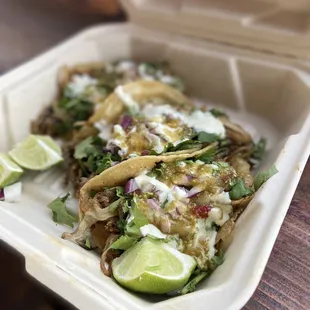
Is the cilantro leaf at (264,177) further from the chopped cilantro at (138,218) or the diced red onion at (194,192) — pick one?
the chopped cilantro at (138,218)

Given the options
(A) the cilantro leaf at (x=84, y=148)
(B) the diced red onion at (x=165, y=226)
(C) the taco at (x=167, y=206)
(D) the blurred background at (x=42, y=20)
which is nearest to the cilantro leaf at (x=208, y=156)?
(C) the taco at (x=167, y=206)

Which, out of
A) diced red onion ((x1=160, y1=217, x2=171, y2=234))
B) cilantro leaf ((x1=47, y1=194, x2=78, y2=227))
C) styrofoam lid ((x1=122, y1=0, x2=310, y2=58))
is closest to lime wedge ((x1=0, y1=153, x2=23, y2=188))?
cilantro leaf ((x1=47, y1=194, x2=78, y2=227))

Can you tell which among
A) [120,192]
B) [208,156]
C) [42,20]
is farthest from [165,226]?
[42,20]

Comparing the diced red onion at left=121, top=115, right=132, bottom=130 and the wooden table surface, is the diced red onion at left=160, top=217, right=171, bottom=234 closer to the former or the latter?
the wooden table surface

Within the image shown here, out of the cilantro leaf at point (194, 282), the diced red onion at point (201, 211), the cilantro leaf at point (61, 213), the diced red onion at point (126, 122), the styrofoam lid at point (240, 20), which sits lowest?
the cilantro leaf at point (61, 213)

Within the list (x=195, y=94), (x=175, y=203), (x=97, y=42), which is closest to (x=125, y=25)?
(x=97, y=42)

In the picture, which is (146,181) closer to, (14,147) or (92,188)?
(92,188)

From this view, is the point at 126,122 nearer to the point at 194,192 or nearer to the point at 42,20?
the point at 194,192
